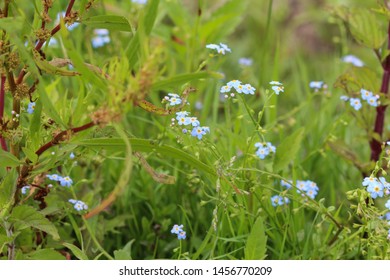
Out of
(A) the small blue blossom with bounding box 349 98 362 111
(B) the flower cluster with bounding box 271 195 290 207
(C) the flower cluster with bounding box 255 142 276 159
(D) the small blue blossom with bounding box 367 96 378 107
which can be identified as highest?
(D) the small blue blossom with bounding box 367 96 378 107

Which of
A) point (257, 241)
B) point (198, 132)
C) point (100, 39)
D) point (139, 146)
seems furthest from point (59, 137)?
point (100, 39)

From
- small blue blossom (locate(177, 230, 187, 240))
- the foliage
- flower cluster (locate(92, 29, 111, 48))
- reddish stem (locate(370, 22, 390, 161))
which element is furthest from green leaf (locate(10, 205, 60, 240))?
flower cluster (locate(92, 29, 111, 48))

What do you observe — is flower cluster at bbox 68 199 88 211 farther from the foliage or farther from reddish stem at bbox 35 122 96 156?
reddish stem at bbox 35 122 96 156

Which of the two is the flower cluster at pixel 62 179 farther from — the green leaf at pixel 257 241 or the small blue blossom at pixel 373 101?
the small blue blossom at pixel 373 101

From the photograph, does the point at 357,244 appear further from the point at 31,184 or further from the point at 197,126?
the point at 31,184

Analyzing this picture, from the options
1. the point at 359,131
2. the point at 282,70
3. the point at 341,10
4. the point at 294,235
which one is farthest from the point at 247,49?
the point at 294,235

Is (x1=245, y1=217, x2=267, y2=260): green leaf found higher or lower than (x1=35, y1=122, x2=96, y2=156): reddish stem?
lower
